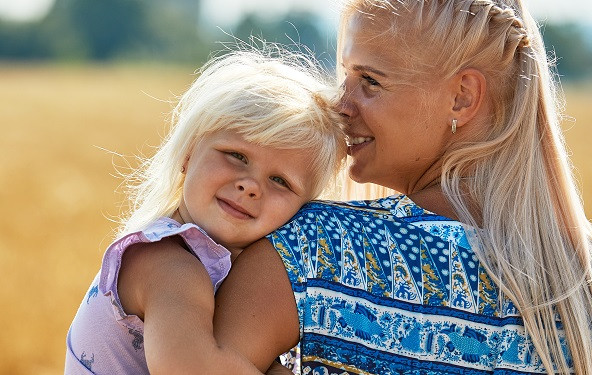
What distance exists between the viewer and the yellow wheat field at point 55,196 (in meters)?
7.84

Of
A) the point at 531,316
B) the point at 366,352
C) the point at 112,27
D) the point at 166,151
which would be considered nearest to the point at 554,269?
the point at 531,316

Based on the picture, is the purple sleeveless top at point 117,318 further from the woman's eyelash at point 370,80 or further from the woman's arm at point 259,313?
the woman's eyelash at point 370,80

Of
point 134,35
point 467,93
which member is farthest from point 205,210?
point 134,35

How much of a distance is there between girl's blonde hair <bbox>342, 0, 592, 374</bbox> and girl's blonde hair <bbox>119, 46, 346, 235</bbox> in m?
0.29

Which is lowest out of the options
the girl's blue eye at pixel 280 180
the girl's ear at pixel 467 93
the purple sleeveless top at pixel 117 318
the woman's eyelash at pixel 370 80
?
the purple sleeveless top at pixel 117 318

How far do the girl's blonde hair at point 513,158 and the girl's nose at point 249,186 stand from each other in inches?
19.6

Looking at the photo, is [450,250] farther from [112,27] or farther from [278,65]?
[112,27]

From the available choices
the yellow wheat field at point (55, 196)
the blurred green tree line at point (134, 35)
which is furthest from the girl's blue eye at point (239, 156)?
the blurred green tree line at point (134, 35)

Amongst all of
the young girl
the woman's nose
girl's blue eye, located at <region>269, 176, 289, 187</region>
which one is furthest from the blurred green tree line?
girl's blue eye, located at <region>269, 176, 289, 187</region>

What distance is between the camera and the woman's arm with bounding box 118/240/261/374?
2.08 m

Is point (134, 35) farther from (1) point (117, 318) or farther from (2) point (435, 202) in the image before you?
(1) point (117, 318)

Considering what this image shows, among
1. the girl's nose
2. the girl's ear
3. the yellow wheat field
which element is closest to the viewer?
the girl's nose

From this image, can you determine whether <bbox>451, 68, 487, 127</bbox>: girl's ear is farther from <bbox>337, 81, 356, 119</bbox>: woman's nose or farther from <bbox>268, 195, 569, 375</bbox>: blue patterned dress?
<bbox>268, 195, 569, 375</bbox>: blue patterned dress

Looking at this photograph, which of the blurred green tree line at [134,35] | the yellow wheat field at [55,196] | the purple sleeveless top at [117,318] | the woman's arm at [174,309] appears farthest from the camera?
the blurred green tree line at [134,35]
